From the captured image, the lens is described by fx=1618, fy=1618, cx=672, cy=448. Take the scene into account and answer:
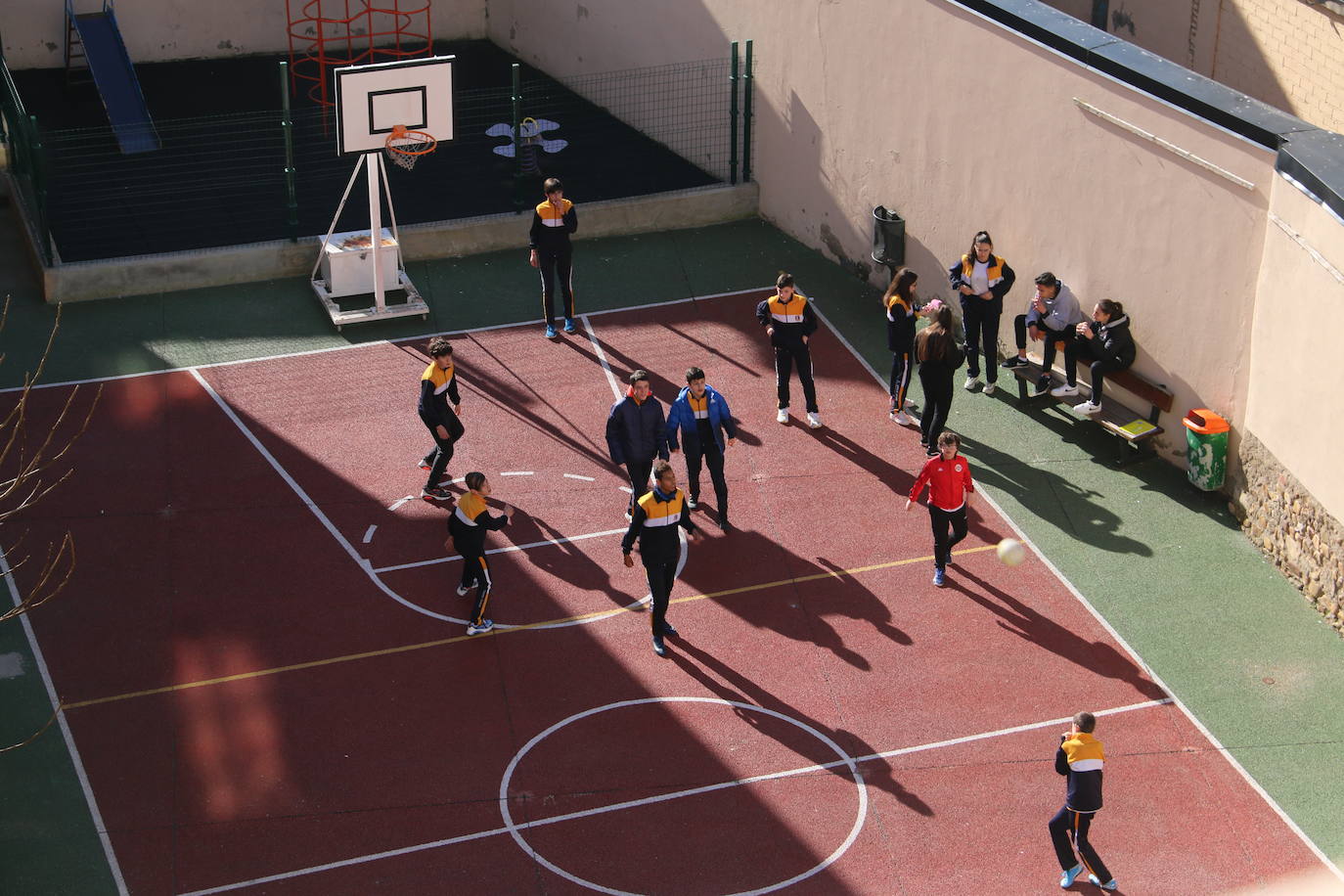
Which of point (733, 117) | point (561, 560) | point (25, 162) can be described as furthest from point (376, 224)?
point (561, 560)

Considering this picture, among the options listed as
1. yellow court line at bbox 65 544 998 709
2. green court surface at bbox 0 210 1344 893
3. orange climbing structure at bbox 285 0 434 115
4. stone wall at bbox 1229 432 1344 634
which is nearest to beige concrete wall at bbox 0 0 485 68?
orange climbing structure at bbox 285 0 434 115

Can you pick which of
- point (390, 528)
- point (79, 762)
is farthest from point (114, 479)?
point (79, 762)

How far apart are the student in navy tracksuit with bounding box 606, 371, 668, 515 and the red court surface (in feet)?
3.20

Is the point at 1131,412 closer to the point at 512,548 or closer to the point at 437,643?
the point at 512,548

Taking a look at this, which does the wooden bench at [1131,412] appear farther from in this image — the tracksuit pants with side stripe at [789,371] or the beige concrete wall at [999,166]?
the tracksuit pants with side stripe at [789,371]

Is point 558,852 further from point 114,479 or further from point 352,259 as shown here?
point 352,259

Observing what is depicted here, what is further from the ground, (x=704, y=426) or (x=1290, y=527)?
(x=704, y=426)

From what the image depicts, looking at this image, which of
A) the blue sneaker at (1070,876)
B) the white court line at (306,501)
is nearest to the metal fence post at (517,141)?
the white court line at (306,501)

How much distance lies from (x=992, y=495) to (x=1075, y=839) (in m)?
5.52

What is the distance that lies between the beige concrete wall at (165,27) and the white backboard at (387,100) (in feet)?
29.3

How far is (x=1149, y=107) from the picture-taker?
1662cm

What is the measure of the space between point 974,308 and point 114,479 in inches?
380

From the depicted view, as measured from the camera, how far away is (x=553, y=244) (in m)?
19.5

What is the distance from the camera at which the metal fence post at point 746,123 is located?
22.7 m
